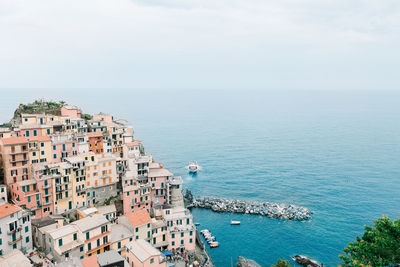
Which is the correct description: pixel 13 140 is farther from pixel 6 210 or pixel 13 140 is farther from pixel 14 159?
pixel 6 210

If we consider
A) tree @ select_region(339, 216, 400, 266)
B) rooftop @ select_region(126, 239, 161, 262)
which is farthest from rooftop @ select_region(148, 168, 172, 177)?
tree @ select_region(339, 216, 400, 266)

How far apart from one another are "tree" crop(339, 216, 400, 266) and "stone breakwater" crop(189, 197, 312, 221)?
38.7 metres

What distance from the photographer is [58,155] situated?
63.7 m

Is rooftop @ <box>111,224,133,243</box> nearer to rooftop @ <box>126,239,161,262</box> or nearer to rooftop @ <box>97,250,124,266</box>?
rooftop @ <box>126,239,161,262</box>

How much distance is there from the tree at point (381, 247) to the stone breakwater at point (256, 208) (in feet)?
127

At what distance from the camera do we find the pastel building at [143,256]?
4400 centimetres

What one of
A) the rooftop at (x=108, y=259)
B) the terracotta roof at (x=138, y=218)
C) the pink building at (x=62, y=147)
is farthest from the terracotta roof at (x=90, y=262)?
the pink building at (x=62, y=147)

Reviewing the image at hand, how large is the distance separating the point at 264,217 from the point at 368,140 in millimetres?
107861

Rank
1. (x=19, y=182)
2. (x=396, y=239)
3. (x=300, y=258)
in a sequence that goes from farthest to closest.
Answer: (x=300, y=258) → (x=19, y=182) → (x=396, y=239)

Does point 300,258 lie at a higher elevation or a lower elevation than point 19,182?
lower

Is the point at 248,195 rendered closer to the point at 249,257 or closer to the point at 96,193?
the point at 249,257

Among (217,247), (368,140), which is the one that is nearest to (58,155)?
(217,247)

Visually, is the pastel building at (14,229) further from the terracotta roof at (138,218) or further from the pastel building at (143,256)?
the pastel building at (143,256)

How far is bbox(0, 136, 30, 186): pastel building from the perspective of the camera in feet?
189
